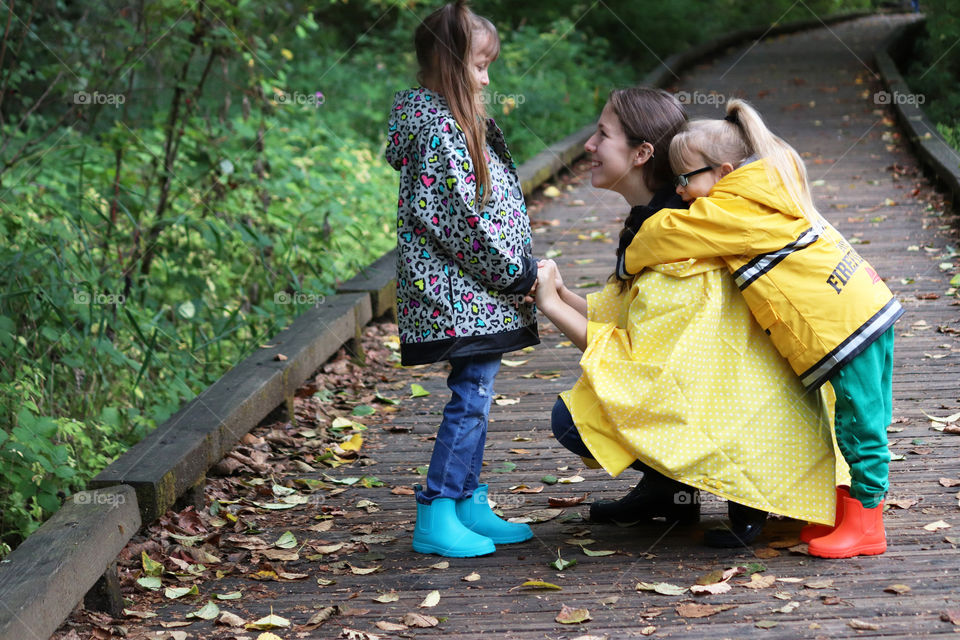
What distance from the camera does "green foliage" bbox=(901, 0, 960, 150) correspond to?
1176cm

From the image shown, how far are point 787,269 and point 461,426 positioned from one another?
112 centimetres

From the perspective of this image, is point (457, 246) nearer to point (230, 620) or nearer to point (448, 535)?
point (448, 535)

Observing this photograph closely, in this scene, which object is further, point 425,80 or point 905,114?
point 905,114

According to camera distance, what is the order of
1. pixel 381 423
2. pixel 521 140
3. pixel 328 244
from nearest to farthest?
pixel 381 423 < pixel 328 244 < pixel 521 140

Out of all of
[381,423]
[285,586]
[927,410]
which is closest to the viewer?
[285,586]

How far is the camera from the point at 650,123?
3.37m

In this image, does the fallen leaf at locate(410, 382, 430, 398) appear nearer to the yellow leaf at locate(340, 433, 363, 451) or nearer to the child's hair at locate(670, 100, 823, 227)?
the yellow leaf at locate(340, 433, 363, 451)

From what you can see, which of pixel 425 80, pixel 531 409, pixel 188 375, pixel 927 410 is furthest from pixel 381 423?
pixel 927 410

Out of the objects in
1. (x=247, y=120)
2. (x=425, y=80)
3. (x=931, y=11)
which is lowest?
(x=425, y=80)

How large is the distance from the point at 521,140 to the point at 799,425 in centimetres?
1000

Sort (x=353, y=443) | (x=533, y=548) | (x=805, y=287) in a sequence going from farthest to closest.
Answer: (x=353, y=443), (x=533, y=548), (x=805, y=287)

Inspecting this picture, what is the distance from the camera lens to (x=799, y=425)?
3264mm

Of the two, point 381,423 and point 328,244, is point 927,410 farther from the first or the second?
point 328,244

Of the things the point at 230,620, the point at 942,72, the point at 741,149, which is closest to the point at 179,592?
the point at 230,620
